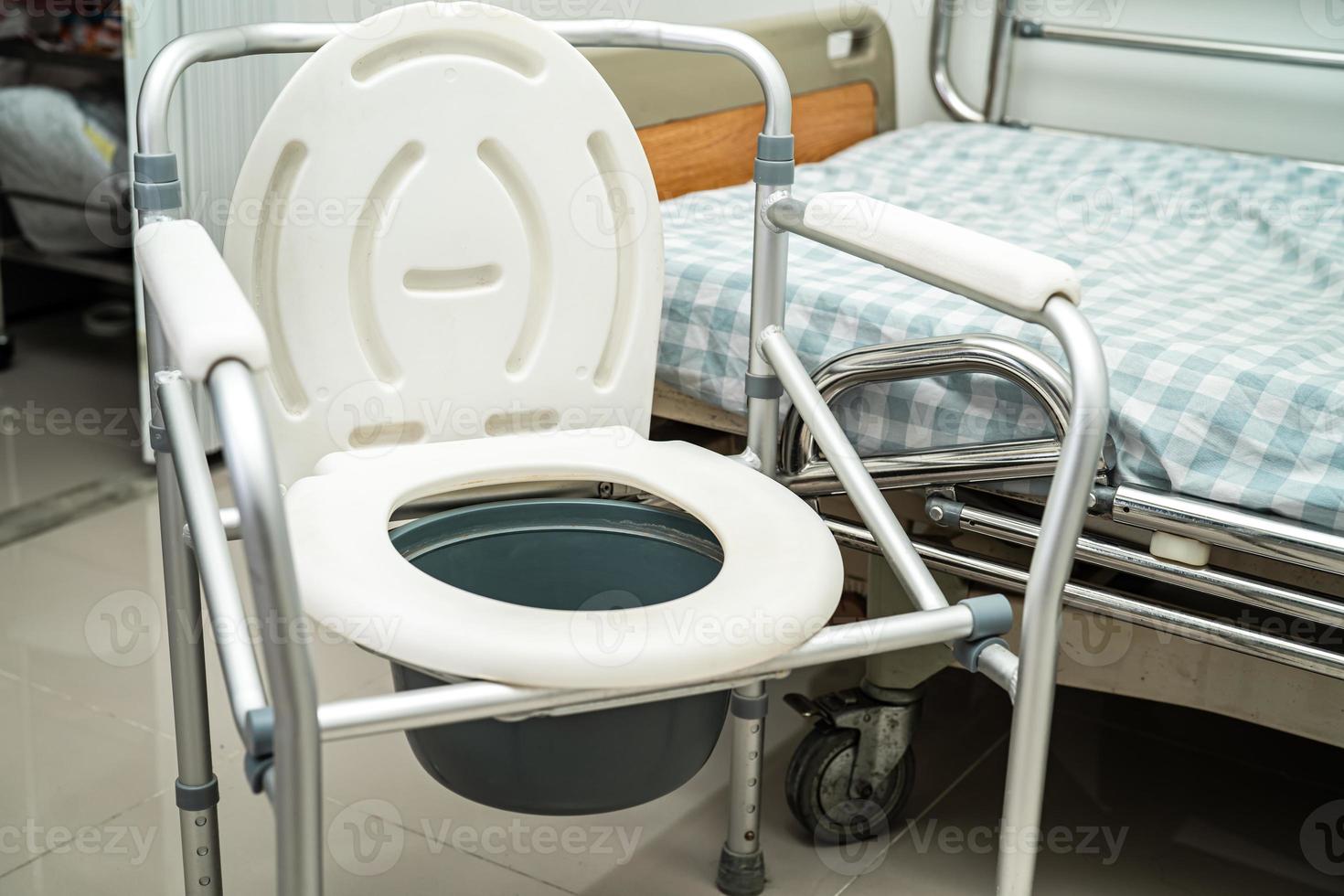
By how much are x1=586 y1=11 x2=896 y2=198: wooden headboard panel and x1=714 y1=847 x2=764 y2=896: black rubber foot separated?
854mm

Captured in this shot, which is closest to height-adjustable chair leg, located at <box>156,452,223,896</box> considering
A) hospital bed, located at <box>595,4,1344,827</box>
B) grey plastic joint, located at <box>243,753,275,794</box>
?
grey plastic joint, located at <box>243,753,275,794</box>

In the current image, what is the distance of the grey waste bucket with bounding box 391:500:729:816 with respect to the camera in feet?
3.21

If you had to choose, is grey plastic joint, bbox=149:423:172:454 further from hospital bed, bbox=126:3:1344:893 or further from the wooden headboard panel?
the wooden headboard panel

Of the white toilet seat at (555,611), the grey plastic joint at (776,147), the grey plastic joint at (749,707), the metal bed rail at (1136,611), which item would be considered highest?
the grey plastic joint at (776,147)

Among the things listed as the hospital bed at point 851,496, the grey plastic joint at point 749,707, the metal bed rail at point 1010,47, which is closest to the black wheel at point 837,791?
the hospital bed at point 851,496

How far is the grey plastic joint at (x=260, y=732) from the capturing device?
0.80 m

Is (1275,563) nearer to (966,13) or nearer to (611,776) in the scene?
(611,776)

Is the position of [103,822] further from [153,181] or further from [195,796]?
[153,181]

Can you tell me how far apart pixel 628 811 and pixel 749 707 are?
0.29 m

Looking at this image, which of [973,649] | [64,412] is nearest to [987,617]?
[973,649]

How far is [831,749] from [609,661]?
0.62m

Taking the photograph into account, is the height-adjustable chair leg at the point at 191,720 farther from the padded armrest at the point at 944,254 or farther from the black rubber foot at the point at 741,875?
the padded armrest at the point at 944,254

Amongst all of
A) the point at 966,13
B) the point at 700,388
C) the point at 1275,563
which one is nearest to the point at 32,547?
the point at 700,388

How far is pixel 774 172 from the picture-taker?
1.25 m
